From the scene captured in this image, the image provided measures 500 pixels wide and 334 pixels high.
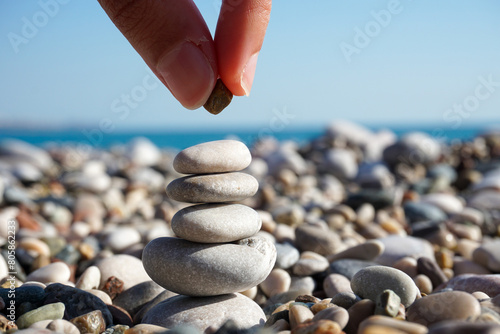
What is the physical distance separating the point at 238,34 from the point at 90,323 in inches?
67.6

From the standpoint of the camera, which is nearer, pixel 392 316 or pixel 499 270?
pixel 392 316

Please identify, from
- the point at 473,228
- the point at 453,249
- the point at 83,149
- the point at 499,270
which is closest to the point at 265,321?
the point at 499,270

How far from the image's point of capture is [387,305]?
205 cm

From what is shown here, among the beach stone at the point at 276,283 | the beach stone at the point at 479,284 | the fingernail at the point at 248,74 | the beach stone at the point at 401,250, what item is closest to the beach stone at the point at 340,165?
the beach stone at the point at 401,250

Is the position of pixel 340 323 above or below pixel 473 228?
above

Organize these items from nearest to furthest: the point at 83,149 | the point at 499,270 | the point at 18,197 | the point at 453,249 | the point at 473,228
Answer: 1. the point at 499,270
2. the point at 453,249
3. the point at 473,228
4. the point at 18,197
5. the point at 83,149

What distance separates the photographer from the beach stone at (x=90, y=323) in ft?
7.56

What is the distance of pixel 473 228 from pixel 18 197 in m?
6.06

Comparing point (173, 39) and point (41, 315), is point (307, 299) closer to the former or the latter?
point (41, 315)

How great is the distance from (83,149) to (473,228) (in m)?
12.8

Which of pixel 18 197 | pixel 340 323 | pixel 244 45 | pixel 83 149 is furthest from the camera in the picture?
pixel 83 149

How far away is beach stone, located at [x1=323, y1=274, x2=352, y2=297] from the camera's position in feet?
10.4

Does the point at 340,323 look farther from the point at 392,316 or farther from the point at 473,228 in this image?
the point at 473,228

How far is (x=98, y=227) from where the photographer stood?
5.78 m
